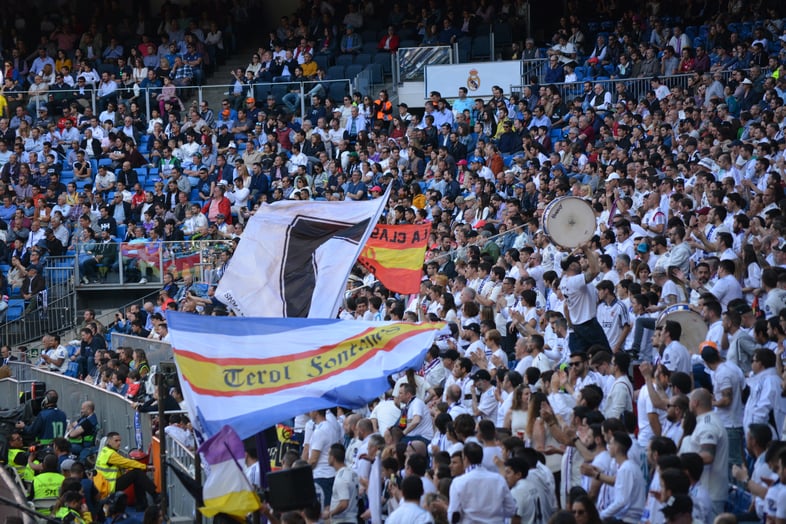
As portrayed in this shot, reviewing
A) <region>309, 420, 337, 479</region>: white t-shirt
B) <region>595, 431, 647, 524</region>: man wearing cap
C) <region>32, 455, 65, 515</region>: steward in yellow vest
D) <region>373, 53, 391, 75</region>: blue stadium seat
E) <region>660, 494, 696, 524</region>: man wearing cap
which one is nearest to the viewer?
<region>660, 494, 696, 524</region>: man wearing cap

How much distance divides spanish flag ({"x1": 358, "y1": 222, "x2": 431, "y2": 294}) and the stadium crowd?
0.66 meters

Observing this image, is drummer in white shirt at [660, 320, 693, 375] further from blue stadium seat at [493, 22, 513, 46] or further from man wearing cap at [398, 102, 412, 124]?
blue stadium seat at [493, 22, 513, 46]

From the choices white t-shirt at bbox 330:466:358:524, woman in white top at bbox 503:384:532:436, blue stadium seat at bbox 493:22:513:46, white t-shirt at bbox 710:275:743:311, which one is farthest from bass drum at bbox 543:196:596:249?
blue stadium seat at bbox 493:22:513:46

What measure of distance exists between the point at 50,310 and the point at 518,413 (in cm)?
1573

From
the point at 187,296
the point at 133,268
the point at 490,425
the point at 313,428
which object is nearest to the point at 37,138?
the point at 133,268

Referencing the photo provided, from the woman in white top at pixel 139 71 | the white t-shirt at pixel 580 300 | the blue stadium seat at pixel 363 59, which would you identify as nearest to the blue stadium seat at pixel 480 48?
the blue stadium seat at pixel 363 59

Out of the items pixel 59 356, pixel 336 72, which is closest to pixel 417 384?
pixel 59 356

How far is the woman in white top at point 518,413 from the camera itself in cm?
1109

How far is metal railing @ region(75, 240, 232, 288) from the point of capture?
23719mm

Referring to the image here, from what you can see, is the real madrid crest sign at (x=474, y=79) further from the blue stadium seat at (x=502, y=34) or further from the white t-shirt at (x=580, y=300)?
the white t-shirt at (x=580, y=300)

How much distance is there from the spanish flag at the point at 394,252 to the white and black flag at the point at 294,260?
2.66 m

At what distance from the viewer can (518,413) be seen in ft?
36.7

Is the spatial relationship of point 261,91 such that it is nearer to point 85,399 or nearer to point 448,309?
point 85,399

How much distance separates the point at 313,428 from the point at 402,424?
91 centimetres
